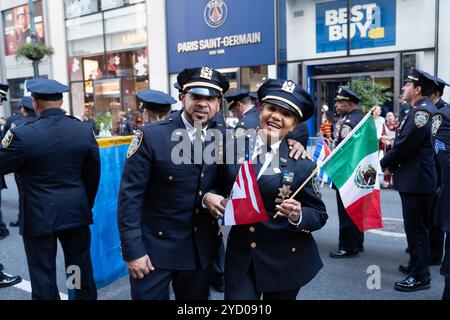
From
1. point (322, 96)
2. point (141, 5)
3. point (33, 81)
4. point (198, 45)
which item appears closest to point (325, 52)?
point (322, 96)

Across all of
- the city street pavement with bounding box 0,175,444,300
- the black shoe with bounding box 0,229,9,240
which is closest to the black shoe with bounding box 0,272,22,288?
the city street pavement with bounding box 0,175,444,300

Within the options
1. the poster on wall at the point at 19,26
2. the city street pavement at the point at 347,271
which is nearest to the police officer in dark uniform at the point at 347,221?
the city street pavement at the point at 347,271

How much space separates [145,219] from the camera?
2736 millimetres

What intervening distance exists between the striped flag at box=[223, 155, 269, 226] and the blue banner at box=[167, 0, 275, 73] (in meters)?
13.3

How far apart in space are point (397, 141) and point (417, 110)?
0.39m

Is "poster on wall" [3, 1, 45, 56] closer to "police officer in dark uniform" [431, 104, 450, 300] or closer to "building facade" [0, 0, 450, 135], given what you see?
"building facade" [0, 0, 450, 135]

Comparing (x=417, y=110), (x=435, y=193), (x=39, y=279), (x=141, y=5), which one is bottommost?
(x=39, y=279)

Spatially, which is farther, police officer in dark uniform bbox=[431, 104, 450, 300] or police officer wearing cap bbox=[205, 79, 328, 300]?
police officer in dark uniform bbox=[431, 104, 450, 300]

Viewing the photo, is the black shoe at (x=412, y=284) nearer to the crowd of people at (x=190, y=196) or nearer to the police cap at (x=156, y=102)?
the crowd of people at (x=190, y=196)

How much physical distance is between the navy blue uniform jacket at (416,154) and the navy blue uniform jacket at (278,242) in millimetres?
2123

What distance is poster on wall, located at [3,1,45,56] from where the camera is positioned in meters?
23.3

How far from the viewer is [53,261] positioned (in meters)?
3.46

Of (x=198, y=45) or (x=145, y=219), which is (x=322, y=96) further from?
(x=145, y=219)

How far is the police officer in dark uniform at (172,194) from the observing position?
260 cm
